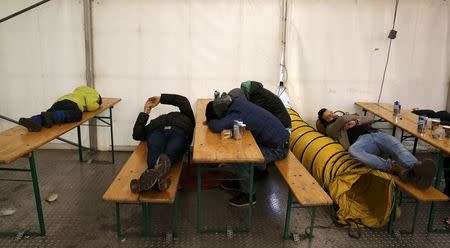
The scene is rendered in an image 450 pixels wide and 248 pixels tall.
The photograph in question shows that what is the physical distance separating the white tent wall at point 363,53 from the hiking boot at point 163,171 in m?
2.42

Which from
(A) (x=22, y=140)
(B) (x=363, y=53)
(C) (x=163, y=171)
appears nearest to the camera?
(C) (x=163, y=171)

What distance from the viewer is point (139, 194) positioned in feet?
8.52

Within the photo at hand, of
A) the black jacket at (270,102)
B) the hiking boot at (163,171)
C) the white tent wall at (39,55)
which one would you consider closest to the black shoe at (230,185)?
the black jacket at (270,102)

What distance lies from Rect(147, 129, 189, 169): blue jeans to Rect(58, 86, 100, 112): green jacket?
89 cm

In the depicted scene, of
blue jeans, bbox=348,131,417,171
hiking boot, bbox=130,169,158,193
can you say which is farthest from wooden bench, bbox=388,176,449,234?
hiking boot, bbox=130,169,158,193

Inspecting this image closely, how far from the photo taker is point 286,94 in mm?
4758

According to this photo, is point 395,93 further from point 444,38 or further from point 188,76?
point 188,76

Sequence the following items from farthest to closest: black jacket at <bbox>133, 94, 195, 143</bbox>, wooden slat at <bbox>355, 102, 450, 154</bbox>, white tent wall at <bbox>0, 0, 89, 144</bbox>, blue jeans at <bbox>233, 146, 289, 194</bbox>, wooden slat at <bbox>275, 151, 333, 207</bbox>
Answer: white tent wall at <bbox>0, 0, 89, 144</bbox>, black jacket at <bbox>133, 94, 195, 143</bbox>, blue jeans at <bbox>233, 146, 289, 194</bbox>, wooden slat at <bbox>355, 102, 450, 154</bbox>, wooden slat at <bbox>275, 151, 333, 207</bbox>

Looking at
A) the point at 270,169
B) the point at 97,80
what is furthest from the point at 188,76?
the point at 270,169

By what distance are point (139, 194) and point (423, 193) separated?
2.09 metres

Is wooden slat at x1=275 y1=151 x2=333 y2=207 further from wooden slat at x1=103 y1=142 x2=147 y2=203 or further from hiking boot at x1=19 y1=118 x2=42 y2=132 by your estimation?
hiking boot at x1=19 y1=118 x2=42 y2=132

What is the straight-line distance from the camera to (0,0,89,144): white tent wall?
4.48 meters

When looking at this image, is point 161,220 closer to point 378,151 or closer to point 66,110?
point 66,110

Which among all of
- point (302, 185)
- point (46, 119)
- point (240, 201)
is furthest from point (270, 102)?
point (46, 119)
